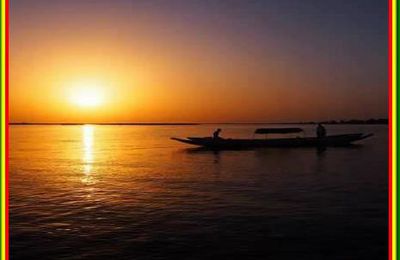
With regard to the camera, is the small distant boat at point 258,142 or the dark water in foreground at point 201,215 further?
the small distant boat at point 258,142

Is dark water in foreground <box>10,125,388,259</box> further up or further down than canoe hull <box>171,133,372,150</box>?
further down

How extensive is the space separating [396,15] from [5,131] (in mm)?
3331

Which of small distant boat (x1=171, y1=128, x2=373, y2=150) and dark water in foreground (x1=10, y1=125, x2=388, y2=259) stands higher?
small distant boat (x1=171, y1=128, x2=373, y2=150)

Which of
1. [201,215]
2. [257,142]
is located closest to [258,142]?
[257,142]

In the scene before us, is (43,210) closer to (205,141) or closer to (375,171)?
(375,171)

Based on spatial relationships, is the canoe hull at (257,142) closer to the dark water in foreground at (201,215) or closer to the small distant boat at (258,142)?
the small distant boat at (258,142)

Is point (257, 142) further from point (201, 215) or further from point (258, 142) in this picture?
point (201, 215)

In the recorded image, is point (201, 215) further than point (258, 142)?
No

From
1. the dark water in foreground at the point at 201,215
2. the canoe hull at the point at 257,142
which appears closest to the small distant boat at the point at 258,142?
the canoe hull at the point at 257,142

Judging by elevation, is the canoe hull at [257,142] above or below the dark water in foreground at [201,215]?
above

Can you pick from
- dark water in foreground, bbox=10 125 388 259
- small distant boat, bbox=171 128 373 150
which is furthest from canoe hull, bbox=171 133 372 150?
dark water in foreground, bbox=10 125 388 259

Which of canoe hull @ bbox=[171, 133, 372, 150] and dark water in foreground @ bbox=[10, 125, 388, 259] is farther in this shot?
canoe hull @ bbox=[171, 133, 372, 150]

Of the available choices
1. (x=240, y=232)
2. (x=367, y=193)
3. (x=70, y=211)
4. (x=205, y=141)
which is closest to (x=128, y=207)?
(x=70, y=211)

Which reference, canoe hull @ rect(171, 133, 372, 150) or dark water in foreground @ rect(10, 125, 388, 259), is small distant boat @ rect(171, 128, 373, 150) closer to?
canoe hull @ rect(171, 133, 372, 150)
